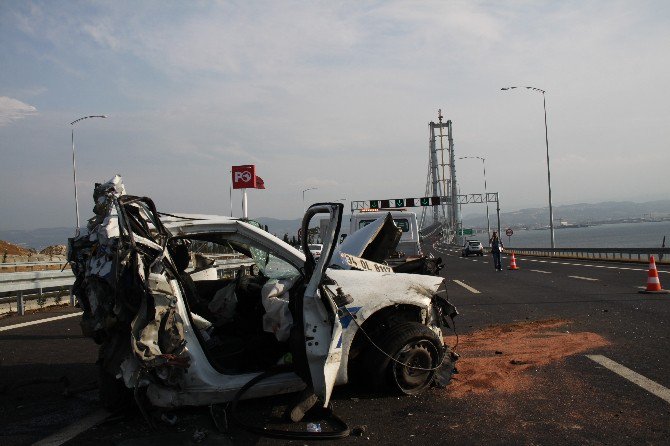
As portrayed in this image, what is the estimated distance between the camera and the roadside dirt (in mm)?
5340

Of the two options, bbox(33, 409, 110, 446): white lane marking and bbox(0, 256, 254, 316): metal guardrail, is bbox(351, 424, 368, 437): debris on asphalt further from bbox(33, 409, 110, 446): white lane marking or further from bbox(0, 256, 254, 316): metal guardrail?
bbox(0, 256, 254, 316): metal guardrail

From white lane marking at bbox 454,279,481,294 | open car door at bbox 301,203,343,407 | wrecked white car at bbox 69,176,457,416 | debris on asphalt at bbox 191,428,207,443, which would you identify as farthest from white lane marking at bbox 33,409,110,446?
white lane marking at bbox 454,279,481,294

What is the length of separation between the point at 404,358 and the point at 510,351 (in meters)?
2.30

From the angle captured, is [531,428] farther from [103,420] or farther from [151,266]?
[103,420]

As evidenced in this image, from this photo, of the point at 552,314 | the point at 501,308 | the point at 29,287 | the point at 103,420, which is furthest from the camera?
the point at 29,287

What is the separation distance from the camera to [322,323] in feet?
14.1

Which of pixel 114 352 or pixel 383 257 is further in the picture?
pixel 383 257

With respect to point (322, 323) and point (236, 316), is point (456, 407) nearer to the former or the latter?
point (322, 323)

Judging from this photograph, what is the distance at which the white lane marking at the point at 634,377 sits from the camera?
4875 millimetres

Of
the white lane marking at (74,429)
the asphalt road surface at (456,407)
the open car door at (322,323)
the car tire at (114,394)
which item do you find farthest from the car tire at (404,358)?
the white lane marking at (74,429)

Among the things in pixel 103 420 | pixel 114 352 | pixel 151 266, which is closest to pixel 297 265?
pixel 151 266

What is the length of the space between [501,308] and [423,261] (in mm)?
5398

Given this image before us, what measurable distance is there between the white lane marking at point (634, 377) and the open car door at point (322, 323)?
2.66 meters

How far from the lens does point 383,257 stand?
6.45m
